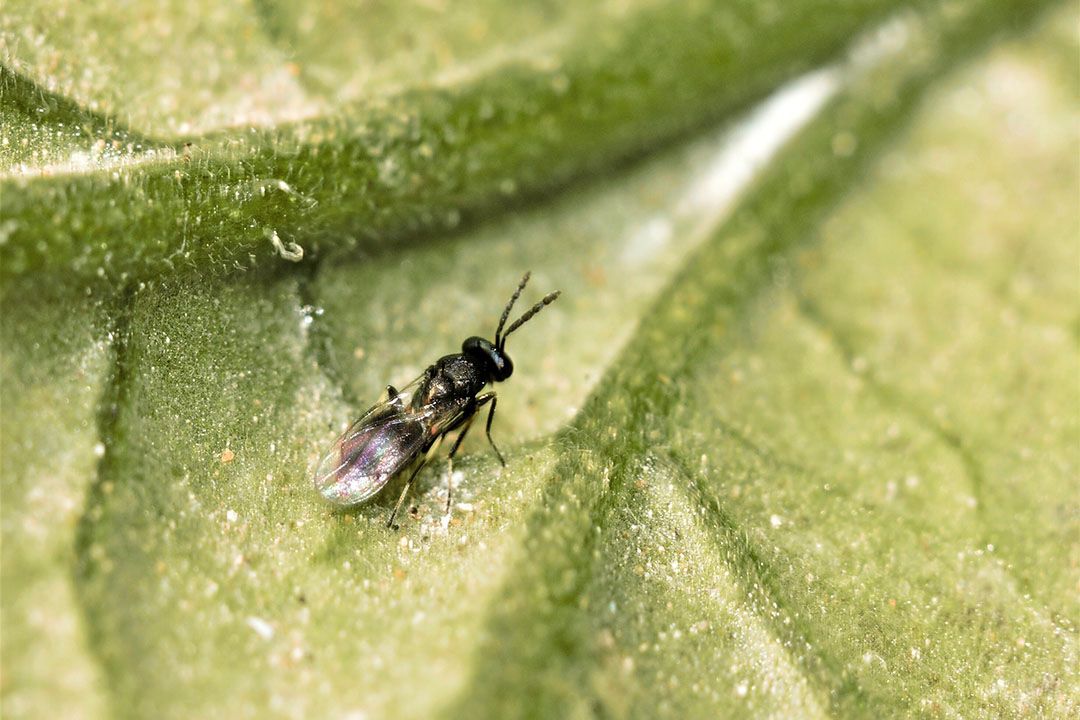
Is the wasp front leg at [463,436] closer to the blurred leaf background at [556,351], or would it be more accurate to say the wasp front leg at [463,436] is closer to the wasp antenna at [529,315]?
the blurred leaf background at [556,351]

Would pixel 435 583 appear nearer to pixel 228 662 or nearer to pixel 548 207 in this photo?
pixel 228 662

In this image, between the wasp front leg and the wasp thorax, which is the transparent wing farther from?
the wasp thorax

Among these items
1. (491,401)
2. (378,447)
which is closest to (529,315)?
(491,401)

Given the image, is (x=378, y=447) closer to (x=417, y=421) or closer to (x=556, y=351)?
(x=417, y=421)

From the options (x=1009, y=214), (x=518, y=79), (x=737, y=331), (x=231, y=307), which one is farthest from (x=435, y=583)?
(x=1009, y=214)

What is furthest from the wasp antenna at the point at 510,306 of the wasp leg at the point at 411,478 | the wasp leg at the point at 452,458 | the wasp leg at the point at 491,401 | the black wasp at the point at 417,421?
the wasp leg at the point at 411,478

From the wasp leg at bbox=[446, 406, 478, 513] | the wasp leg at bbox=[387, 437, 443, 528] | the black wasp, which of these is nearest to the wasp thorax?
the black wasp

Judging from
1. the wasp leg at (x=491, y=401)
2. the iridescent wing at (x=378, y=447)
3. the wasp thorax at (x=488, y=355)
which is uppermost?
the iridescent wing at (x=378, y=447)
